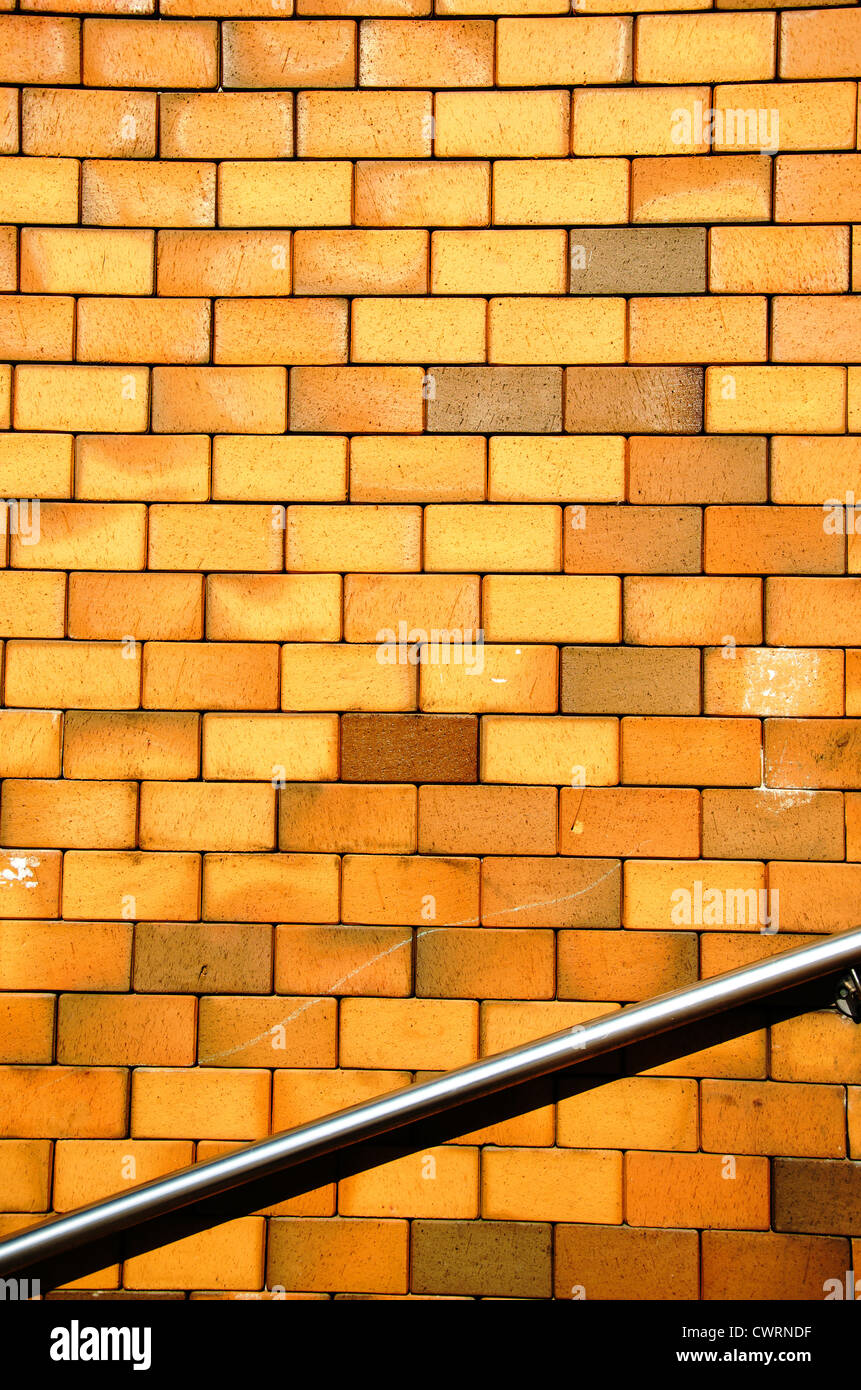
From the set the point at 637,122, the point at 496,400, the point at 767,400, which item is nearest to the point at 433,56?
the point at 637,122

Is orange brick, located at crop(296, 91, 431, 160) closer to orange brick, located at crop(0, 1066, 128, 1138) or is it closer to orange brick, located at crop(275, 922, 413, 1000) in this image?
orange brick, located at crop(275, 922, 413, 1000)

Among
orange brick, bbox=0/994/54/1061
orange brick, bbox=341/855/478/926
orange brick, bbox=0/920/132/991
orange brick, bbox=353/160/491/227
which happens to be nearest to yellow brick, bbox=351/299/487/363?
orange brick, bbox=353/160/491/227

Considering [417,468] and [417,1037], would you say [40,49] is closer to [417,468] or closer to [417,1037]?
[417,468]

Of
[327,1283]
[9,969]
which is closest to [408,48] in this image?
[9,969]

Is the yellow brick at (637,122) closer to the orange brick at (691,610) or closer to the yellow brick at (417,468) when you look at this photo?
the yellow brick at (417,468)

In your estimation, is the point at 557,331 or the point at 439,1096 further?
the point at 557,331

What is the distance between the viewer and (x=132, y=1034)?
4.98 ft

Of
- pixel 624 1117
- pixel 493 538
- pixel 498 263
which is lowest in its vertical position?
pixel 624 1117

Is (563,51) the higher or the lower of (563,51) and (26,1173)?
the higher

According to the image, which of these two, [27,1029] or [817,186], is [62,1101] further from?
[817,186]

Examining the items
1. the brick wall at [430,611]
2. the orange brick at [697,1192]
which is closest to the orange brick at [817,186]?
the brick wall at [430,611]

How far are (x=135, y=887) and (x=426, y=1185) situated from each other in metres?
0.76

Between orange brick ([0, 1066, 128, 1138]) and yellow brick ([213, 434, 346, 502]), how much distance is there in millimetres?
1095
